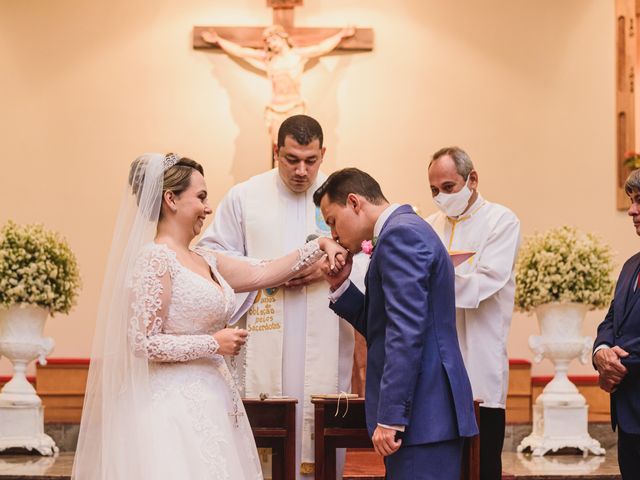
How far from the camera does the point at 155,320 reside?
3.86 m

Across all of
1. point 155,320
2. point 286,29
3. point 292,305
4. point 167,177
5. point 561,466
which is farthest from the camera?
point 286,29

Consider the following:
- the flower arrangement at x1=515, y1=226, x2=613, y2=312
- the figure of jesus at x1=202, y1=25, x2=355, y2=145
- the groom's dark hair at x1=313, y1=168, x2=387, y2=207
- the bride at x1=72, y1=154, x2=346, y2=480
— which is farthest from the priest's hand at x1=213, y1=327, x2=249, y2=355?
the figure of jesus at x1=202, y1=25, x2=355, y2=145

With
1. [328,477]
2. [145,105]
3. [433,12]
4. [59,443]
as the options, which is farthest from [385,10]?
[328,477]

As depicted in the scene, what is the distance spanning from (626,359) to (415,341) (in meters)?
1.45

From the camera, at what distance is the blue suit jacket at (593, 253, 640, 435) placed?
4.39m

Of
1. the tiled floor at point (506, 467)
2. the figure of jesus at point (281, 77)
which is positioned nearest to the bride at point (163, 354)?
the tiled floor at point (506, 467)

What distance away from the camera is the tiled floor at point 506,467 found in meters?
6.20

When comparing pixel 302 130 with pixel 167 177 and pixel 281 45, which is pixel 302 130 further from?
pixel 281 45

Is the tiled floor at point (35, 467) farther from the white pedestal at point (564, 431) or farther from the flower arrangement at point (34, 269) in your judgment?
the white pedestal at point (564, 431)

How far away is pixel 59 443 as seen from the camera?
25.5ft

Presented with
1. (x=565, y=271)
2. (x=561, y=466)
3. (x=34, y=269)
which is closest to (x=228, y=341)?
(x=561, y=466)

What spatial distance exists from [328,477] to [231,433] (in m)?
0.77

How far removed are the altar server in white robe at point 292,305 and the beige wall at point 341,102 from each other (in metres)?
3.60

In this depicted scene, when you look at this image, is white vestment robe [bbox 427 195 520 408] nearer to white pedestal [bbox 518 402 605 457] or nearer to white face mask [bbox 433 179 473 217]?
white face mask [bbox 433 179 473 217]
